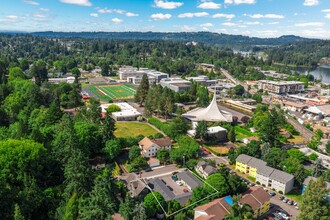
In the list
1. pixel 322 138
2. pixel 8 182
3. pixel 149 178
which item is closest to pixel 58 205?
pixel 8 182

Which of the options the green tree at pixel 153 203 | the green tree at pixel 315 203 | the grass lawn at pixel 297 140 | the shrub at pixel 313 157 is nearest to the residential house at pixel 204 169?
the green tree at pixel 153 203

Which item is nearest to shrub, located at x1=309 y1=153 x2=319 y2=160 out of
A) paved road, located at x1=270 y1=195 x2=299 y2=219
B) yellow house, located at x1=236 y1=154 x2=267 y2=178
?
yellow house, located at x1=236 y1=154 x2=267 y2=178

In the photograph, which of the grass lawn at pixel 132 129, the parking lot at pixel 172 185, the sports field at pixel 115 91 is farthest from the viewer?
the sports field at pixel 115 91

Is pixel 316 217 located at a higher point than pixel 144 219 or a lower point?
higher

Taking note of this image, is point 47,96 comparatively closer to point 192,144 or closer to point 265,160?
point 192,144

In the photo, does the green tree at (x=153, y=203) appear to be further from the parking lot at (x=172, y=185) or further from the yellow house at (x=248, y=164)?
the yellow house at (x=248, y=164)
